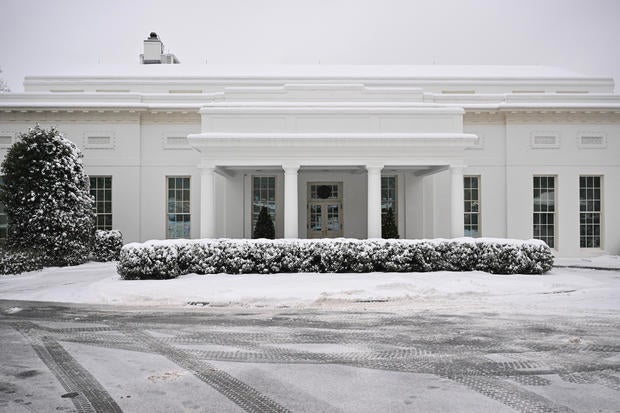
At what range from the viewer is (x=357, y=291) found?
11703 mm

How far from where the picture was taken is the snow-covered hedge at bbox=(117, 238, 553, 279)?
14484mm

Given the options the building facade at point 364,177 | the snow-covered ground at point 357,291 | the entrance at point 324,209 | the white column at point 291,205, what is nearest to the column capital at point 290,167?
the white column at point 291,205

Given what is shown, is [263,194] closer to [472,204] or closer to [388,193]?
[388,193]

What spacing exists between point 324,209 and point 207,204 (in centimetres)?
628

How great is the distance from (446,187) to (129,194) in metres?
13.4

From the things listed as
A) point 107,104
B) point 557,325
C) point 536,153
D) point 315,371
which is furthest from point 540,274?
point 107,104

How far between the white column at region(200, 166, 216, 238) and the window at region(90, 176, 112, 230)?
6.65 meters

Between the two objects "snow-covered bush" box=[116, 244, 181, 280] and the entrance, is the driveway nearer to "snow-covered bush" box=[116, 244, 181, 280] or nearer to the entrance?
"snow-covered bush" box=[116, 244, 181, 280]

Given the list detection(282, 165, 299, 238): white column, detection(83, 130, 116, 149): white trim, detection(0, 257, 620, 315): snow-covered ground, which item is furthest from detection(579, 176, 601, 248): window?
detection(83, 130, 116, 149): white trim

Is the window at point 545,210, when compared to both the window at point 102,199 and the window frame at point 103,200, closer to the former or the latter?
the window frame at point 103,200

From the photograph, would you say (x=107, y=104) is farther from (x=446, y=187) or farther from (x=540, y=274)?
(x=540, y=274)

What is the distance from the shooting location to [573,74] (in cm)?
2781

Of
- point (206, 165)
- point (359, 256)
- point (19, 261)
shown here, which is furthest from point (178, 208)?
point (359, 256)

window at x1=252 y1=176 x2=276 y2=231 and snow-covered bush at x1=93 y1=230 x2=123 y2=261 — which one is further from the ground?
window at x1=252 y1=176 x2=276 y2=231
